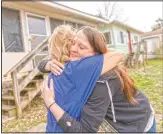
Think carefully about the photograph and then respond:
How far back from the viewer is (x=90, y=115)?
133 cm

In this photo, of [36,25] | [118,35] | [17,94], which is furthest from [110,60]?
[118,35]

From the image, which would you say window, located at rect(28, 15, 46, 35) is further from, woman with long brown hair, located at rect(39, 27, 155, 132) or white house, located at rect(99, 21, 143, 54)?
white house, located at rect(99, 21, 143, 54)

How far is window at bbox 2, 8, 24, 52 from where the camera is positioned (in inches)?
301

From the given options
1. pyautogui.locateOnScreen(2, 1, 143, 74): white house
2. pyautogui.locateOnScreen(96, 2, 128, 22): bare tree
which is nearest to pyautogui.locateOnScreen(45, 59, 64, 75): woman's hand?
pyautogui.locateOnScreen(2, 1, 143, 74): white house

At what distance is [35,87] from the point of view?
6.54 m

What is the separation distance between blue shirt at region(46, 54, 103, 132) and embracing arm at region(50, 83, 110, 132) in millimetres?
30

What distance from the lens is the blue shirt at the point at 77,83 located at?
1.34 metres

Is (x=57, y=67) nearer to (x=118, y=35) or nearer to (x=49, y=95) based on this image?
(x=49, y=95)

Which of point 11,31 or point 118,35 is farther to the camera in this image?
point 118,35

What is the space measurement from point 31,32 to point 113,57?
7.77m

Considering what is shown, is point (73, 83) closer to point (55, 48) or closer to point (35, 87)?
point (55, 48)

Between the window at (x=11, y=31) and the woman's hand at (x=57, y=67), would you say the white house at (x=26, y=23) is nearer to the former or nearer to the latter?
the window at (x=11, y=31)

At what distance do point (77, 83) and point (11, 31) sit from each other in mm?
7094

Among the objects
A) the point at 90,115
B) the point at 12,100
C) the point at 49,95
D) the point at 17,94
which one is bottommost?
the point at 12,100
